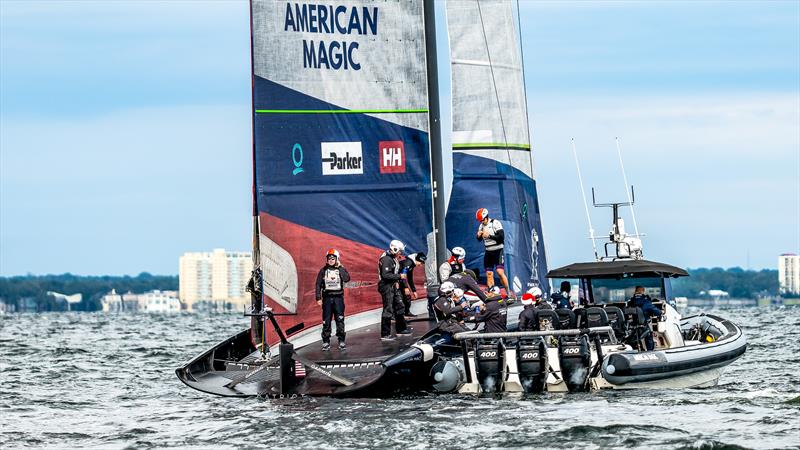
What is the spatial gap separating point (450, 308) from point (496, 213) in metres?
7.62

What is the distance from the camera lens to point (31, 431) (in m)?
19.3

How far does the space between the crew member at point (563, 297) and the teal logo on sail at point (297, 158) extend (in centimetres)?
549

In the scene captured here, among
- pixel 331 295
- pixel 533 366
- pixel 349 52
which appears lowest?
pixel 533 366

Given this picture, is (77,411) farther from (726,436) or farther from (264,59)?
(726,436)

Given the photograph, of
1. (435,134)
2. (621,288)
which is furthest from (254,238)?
(621,288)

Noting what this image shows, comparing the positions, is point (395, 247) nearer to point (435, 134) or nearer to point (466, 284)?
point (466, 284)

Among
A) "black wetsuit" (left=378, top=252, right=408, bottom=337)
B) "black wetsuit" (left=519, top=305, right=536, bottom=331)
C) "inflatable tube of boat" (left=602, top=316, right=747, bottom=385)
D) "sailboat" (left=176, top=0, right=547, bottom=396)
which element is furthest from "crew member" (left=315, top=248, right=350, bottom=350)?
"inflatable tube of boat" (left=602, top=316, right=747, bottom=385)

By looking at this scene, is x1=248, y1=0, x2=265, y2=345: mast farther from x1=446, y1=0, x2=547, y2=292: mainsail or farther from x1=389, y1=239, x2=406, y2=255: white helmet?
x1=446, y1=0, x2=547, y2=292: mainsail

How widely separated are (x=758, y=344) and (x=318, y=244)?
23195mm

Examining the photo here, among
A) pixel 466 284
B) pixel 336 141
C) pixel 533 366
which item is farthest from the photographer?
pixel 336 141

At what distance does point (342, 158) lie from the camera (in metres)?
23.9

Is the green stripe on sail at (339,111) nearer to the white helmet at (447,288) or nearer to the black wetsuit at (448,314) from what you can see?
the white helmet at (447,288)

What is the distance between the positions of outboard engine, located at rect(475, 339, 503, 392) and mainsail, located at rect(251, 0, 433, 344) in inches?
130

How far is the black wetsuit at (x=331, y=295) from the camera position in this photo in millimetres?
22141
